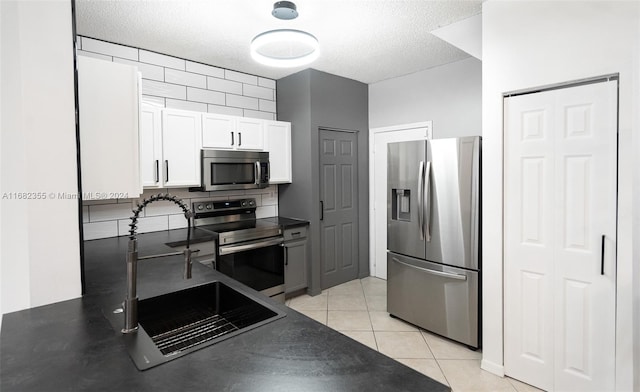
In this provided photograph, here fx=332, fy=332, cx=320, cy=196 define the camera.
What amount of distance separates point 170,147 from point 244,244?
1147 millimetres

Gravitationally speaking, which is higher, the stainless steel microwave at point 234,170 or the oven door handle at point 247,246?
the stainless steel microwave at point 234,170

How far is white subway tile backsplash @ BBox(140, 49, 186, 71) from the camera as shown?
126 inches

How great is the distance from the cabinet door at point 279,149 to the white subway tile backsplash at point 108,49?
144cm

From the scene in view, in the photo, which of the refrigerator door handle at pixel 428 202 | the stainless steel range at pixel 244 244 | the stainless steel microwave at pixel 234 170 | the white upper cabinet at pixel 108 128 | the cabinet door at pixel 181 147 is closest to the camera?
the white upper cabinet at pixel 108 128

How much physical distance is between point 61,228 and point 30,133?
15.0 inches

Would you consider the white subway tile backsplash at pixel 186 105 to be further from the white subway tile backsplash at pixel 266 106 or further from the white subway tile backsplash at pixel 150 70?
the white subway tile backsplash at pixel 266 106

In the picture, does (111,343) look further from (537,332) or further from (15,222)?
(537,332)

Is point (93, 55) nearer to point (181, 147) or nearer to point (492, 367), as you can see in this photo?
point (181, 147)

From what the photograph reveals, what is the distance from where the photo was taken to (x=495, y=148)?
7.54ft

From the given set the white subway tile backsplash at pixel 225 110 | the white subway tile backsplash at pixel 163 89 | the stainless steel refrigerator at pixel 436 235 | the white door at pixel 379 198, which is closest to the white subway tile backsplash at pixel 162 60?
the white subway tile backsplash at pixel 163 89

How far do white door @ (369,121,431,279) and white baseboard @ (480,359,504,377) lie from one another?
2.09 m

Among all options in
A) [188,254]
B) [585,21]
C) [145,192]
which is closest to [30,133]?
[188,254]

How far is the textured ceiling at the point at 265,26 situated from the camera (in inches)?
95.2

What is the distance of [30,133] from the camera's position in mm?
1267
